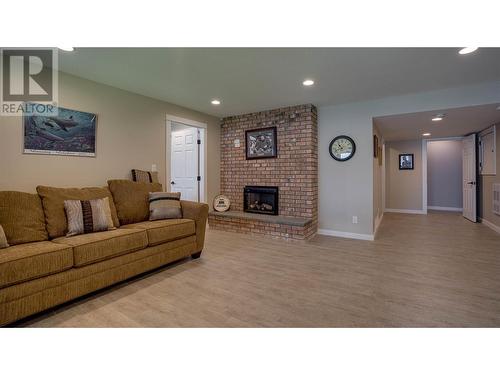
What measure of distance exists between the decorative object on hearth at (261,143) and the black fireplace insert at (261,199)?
0.62m

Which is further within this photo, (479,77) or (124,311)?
(479,77)

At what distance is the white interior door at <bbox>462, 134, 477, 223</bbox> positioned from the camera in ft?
17.4

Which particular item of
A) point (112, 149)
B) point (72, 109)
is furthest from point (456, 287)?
point (72, 109)

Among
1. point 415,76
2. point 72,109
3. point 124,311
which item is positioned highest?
point 415,76

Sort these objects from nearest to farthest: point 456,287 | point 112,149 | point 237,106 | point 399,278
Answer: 1. point 456,287
2. point 399,278
3. point 112,149
4. point 237,106

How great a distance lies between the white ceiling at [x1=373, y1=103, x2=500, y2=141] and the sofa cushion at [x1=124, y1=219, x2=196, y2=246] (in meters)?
3.44

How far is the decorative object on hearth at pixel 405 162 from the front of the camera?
6798 millimetres

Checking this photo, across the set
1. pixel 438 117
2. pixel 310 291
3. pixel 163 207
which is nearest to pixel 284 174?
pixel 163 207

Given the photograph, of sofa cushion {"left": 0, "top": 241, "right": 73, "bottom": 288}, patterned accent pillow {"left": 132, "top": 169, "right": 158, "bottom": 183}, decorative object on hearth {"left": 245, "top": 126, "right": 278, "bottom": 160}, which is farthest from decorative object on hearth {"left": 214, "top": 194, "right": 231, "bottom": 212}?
sofa cushion {"left": 0, "top": 241, "right": 73, "bottom": 288}

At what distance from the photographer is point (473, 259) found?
9.80 feet

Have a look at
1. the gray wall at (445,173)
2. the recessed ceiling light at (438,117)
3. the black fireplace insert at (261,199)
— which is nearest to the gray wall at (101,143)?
the black fireplace insert at (261,199)

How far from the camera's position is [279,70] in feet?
8.96
